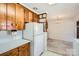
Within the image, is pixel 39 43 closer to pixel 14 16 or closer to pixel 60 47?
A: pixel 60 47

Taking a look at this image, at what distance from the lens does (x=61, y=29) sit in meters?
1.58

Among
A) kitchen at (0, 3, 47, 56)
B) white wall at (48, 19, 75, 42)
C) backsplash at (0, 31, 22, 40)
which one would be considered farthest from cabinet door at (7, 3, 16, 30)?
white wall at (48, 19, 75, 42)

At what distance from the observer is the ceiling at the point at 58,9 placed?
147cm

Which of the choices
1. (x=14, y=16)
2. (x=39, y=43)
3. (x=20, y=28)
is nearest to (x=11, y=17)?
(x=14, y=16)

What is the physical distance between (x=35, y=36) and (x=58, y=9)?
63cm

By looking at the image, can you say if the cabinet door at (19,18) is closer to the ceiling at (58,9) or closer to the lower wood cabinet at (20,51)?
the ceiling at (58,9)

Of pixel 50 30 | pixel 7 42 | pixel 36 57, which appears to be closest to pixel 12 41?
pixel 7 42

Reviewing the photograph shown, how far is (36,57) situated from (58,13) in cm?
Answer: 82

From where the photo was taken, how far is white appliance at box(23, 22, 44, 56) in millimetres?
1630

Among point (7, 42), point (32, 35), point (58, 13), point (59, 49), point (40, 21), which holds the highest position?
point (58, 13)

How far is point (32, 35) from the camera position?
1710mm

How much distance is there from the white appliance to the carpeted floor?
6.2 inches

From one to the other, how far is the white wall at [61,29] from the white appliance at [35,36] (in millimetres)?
180

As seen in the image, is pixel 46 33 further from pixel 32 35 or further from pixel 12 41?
pixel 12 41
